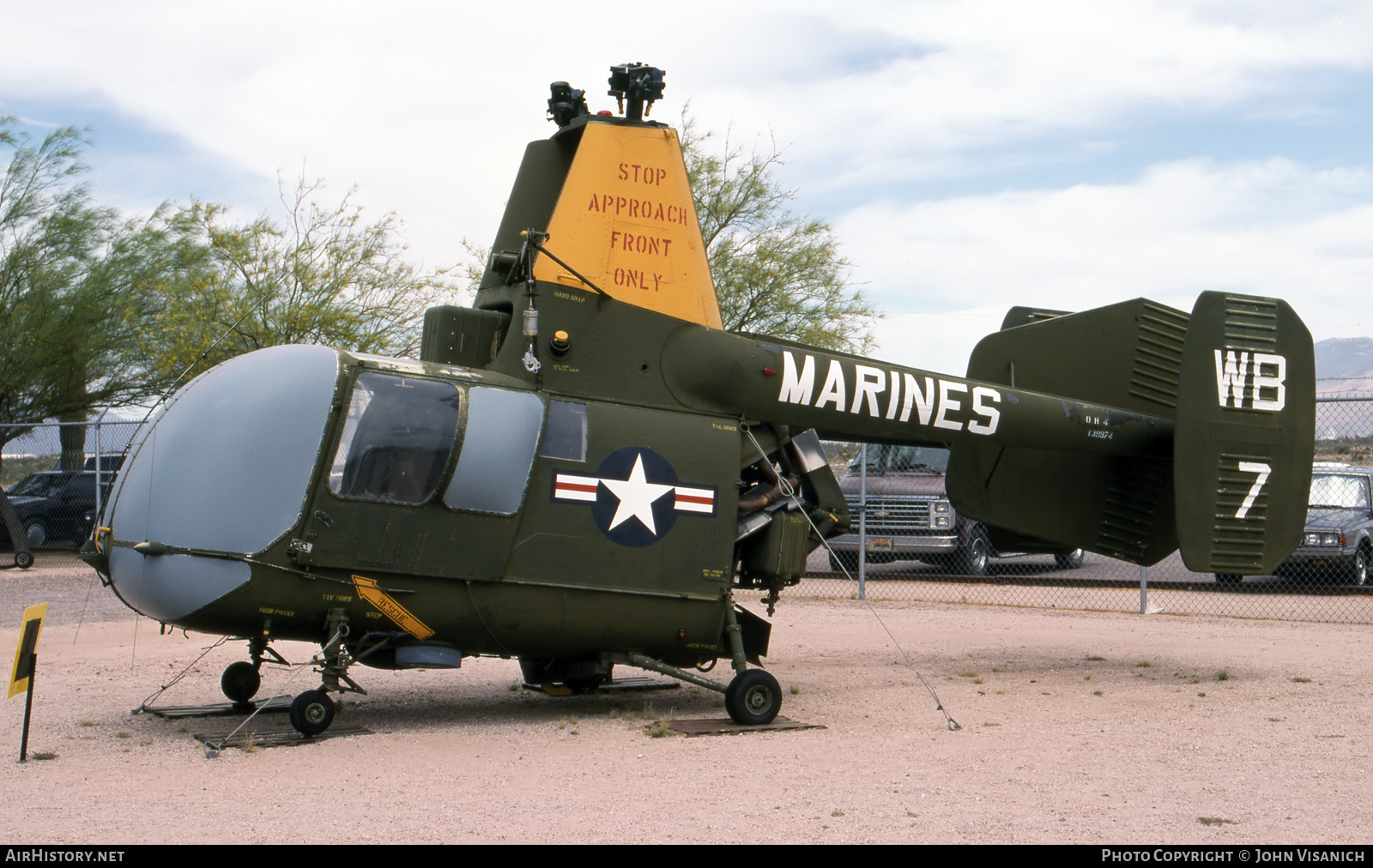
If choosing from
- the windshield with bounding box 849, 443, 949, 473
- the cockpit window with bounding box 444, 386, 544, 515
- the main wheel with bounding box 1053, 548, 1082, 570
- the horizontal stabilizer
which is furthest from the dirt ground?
the main wheel with bounding box 1053, 548, 1082, 570

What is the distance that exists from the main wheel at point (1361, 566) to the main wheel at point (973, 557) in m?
4.80

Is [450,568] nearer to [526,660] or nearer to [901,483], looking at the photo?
[526,660]

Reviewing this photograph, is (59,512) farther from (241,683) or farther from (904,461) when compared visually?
(241,683)

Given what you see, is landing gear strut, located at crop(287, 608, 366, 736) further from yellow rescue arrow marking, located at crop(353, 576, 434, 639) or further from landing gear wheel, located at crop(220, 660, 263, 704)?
landing gear wheel, located at crop(220, 660, 263, 704)

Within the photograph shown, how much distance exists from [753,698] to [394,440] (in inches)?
109

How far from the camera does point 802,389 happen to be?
8297mm

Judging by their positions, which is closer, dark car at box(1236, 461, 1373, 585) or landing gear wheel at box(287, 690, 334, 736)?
landing gear wheel at box(287, 690, 334, 736)

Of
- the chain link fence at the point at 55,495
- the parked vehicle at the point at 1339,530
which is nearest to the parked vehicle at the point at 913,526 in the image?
the parked vehicle at the point at 1339,530

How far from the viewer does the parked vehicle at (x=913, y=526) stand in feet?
56.4

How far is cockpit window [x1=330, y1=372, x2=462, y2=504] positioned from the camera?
6.87 metres

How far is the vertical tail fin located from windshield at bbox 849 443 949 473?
824cm

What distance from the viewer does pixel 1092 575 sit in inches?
777

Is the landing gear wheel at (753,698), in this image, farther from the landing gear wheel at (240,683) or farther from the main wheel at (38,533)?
the main wheel at (38,533)

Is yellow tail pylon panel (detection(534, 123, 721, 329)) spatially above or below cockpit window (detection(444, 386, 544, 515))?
above
